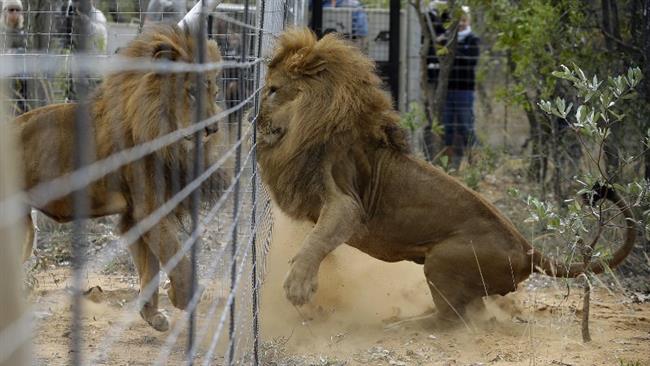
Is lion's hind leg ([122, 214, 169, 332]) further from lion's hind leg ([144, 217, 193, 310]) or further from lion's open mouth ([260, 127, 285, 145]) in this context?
lion's open mouth ([260, 127, 285, 145])

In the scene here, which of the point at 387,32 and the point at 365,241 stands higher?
the point at 387,32

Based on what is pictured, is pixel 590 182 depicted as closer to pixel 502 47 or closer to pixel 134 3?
pixel 134 3

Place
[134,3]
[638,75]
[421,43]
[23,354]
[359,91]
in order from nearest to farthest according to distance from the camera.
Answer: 1. [23,354]
2. [638,75]
3. [359,91]
4. [134,3]
5. [421,43]

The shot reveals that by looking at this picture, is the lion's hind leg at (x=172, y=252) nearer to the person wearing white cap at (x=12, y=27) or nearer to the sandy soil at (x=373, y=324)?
the sandy soil at (x=373, y=324)

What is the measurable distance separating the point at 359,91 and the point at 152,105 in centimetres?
260

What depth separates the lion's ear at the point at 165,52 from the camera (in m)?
3.34

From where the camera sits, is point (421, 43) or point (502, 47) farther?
point (421, 43)

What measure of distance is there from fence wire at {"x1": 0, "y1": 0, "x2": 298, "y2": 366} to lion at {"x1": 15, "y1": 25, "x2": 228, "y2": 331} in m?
0.01

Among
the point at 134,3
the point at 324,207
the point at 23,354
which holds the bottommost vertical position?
the point at 324,207

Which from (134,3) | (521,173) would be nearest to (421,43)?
(521,173)

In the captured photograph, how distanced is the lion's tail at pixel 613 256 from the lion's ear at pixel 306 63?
1.67 meters

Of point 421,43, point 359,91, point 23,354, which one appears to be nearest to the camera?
point 23,354

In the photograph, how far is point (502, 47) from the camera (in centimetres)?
1047

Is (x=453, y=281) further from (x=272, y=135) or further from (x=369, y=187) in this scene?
(x=272, y=135)
